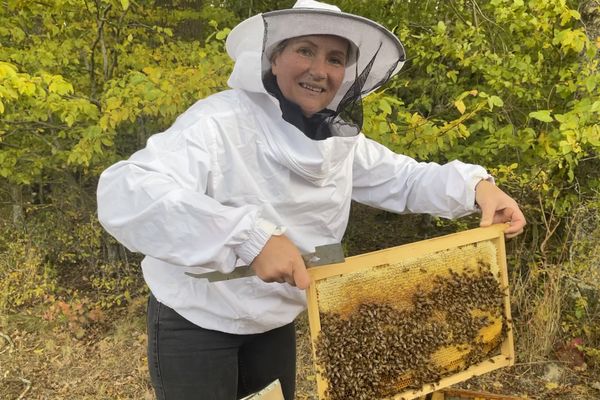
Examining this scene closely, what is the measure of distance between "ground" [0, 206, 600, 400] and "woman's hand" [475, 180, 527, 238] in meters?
2.36

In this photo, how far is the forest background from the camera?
3.73 m

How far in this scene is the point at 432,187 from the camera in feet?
6.89

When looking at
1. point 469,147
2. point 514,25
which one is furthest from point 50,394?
point 514,25

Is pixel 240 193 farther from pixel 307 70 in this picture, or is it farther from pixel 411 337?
pixel 411 337

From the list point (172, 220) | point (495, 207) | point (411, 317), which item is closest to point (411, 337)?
point (411, 317)

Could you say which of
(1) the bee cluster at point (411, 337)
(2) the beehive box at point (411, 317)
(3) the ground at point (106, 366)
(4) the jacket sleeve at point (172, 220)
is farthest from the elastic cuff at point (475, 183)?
→ (3) the ground at point (106, 366)

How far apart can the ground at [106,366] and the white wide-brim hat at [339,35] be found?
2805 millimetres

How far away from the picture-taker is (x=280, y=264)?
1.41m

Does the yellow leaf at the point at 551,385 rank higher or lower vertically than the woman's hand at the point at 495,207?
lower

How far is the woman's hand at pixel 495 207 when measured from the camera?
199 centimetres

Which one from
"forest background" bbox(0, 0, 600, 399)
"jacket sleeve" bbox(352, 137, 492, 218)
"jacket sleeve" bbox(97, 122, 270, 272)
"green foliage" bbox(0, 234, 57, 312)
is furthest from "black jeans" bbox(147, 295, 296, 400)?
"green foliage" bbox(0, 234, 57, 312)

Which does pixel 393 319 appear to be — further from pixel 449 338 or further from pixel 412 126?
pixel 412 126

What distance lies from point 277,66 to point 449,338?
1182 mm

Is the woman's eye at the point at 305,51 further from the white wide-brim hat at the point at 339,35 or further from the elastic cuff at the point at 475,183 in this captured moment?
the elastic cuff at the point at 475,183
